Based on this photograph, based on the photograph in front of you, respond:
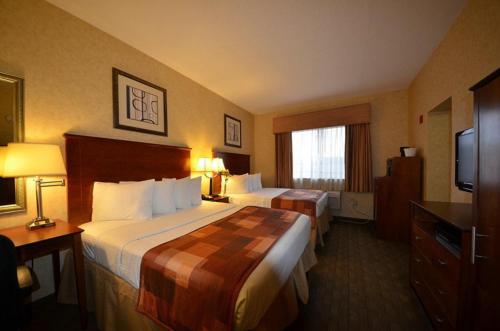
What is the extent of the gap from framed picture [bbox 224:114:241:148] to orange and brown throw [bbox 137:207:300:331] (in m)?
2.75

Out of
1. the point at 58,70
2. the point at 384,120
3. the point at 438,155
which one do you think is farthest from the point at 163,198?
the point at 384,120

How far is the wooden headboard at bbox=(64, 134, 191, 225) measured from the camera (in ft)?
5.55

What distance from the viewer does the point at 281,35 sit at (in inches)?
78.4

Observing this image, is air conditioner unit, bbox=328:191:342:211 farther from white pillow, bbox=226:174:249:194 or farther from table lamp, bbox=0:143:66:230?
table lamp, bbox=0:143:66:230

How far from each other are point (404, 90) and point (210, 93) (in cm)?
365

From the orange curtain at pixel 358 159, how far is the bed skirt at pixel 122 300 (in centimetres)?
288

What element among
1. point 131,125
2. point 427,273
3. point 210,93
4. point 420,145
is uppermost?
point 210,93

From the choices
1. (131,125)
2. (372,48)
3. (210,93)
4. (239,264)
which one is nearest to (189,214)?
(239,264)

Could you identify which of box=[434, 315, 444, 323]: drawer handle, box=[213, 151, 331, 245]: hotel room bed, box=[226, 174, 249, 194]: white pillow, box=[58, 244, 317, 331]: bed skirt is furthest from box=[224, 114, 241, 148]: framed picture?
box=[434, 315, 444, 323]: drawer handle

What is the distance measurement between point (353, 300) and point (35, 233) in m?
2.48

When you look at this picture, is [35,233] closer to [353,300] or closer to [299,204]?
[353,300]

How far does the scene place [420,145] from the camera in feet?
9.16

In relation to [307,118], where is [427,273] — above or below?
below

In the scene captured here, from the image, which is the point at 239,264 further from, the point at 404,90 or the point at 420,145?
the point at 404,90
